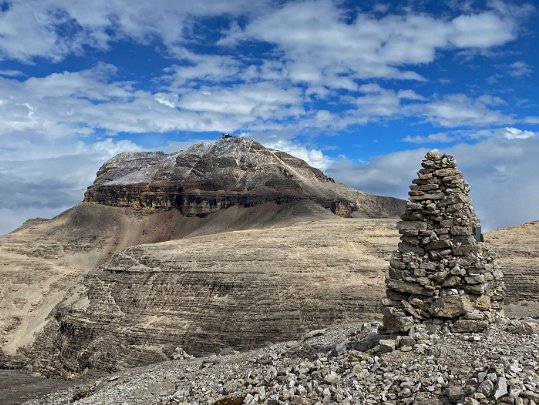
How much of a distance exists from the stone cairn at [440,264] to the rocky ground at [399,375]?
1.56 feet

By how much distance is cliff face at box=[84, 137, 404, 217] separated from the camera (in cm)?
11794

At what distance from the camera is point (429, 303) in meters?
14.0

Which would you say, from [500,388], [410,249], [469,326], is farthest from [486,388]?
[410,249]

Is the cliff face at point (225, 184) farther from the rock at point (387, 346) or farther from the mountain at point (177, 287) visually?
the rock at point (387, 346)

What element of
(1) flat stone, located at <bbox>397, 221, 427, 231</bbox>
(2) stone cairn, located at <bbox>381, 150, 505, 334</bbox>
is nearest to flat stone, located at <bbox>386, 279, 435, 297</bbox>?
(2) stone cairn, located at <bbox>381, 150, 505, 334</bbox>

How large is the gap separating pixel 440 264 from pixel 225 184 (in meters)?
109

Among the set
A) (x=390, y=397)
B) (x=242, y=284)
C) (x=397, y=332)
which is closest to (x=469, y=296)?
(x=397, y=332)

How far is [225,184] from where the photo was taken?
122 m

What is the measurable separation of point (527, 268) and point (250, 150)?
91452 mm

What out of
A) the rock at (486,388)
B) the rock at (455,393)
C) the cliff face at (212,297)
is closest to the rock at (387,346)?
the rock at (455,393)

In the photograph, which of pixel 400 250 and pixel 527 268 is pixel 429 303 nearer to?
pixel 400 250

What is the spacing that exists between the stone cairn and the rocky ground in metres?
0.48

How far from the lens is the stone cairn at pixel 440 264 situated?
44.9ft

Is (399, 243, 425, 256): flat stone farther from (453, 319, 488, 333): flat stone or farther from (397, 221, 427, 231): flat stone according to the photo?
(453, 319, 488, 333): flat stone
